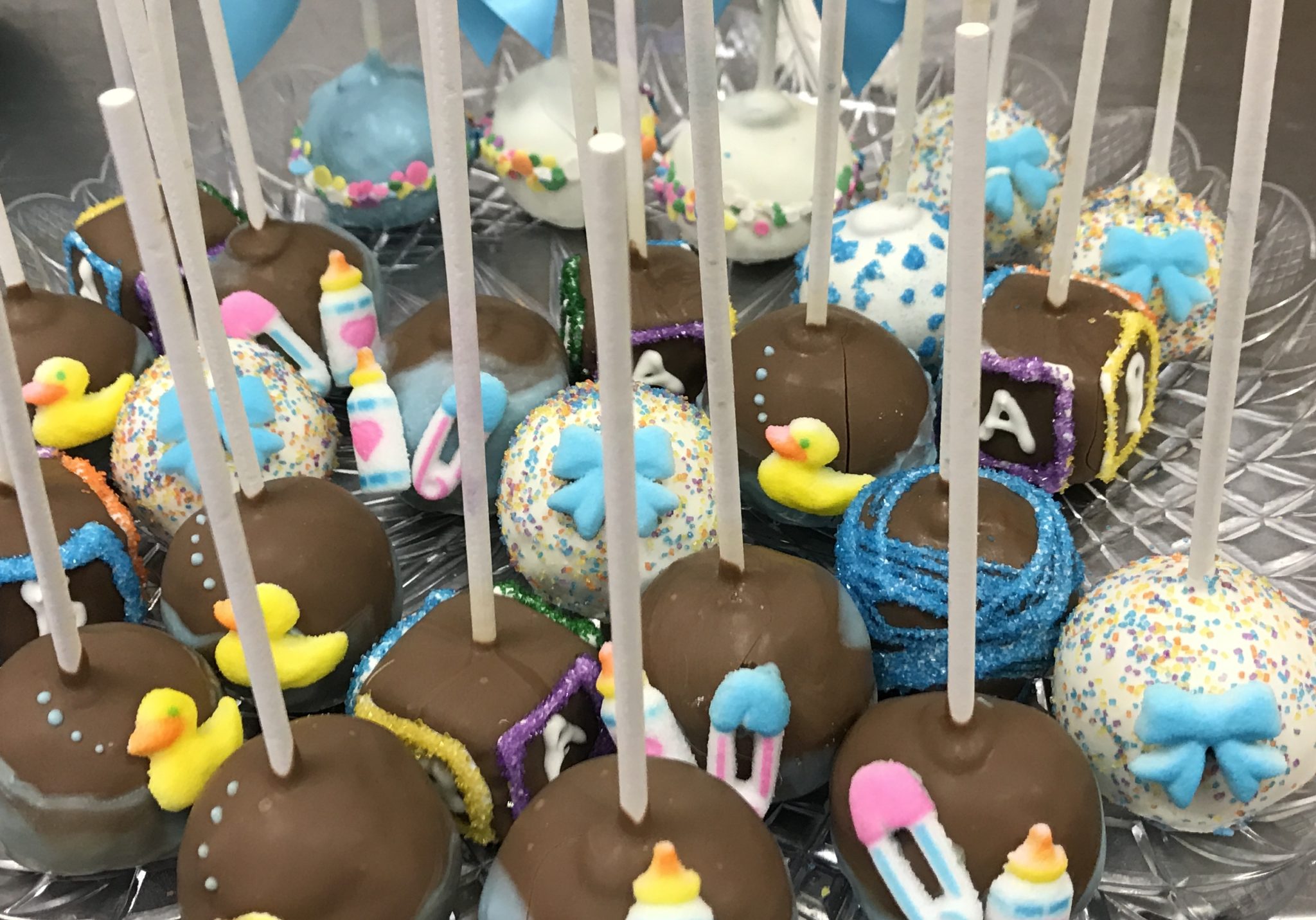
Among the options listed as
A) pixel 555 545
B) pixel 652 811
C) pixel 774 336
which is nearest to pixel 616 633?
pixel 652 811

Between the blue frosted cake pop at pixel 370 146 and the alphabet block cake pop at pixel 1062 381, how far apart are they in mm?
710

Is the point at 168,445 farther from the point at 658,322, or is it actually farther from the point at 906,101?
the point at 906,101

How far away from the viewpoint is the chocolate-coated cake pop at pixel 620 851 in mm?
750

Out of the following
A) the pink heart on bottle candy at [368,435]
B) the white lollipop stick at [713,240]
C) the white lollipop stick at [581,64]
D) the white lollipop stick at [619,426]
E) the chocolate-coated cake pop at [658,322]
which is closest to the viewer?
the white lollipop stick at [619,426]

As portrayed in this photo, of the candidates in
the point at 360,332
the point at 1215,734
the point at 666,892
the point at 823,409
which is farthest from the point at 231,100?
the point at 1215,734

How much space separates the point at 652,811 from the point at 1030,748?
248 mm

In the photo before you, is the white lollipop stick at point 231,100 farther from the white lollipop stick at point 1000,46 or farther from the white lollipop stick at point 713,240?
the white lollipop stick at point 1000,46

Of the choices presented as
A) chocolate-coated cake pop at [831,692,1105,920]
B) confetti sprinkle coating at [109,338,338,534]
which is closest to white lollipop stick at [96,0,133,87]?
confetti sprinkle coating at [109,338,338,534]

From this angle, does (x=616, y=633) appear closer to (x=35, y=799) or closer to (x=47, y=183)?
(x=35, y=799)

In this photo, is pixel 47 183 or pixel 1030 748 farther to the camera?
pixel 47 183

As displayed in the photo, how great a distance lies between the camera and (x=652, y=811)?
77cm

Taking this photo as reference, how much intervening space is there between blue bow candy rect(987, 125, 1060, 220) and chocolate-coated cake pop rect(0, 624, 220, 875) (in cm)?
96

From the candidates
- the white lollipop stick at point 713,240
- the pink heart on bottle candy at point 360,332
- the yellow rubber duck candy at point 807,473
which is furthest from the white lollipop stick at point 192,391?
the pink heart on bottle candy at point 360,332

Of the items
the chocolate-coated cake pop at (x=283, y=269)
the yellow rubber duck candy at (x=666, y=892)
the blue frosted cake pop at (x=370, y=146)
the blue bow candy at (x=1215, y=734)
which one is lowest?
the blue bow candy at (x=1215, y=734)
